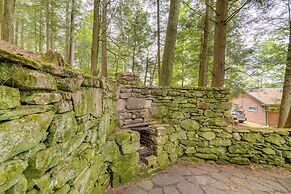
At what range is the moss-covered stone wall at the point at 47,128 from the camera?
756 mm

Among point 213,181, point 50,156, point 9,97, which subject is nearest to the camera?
point 9,97

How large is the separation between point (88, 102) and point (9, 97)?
98 cm

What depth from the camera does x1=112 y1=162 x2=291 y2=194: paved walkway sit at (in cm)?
259

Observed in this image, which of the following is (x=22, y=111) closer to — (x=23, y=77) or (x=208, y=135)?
(x=23, y=77)

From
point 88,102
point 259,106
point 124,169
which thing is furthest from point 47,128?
point 259,106

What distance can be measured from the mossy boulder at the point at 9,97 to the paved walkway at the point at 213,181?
2274 millimetres

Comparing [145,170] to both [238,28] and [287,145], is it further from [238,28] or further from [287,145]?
[238,28]

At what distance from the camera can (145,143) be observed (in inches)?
144

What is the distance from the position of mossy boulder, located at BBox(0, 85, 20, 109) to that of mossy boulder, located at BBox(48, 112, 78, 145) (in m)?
0.35

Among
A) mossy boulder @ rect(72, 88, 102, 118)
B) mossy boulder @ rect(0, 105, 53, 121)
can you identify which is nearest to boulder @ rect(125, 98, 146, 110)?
mossy boulder @ rect(72, 88, 102, 118)

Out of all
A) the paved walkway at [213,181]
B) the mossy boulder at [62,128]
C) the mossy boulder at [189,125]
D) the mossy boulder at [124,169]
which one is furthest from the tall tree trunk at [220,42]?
the mossy boulder at [62,128]

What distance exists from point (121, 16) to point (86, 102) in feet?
19.3

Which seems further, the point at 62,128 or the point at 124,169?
the point at 124,169

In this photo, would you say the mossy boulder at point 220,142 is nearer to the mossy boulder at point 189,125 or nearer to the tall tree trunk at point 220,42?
the mossy boulder at point 189,125
